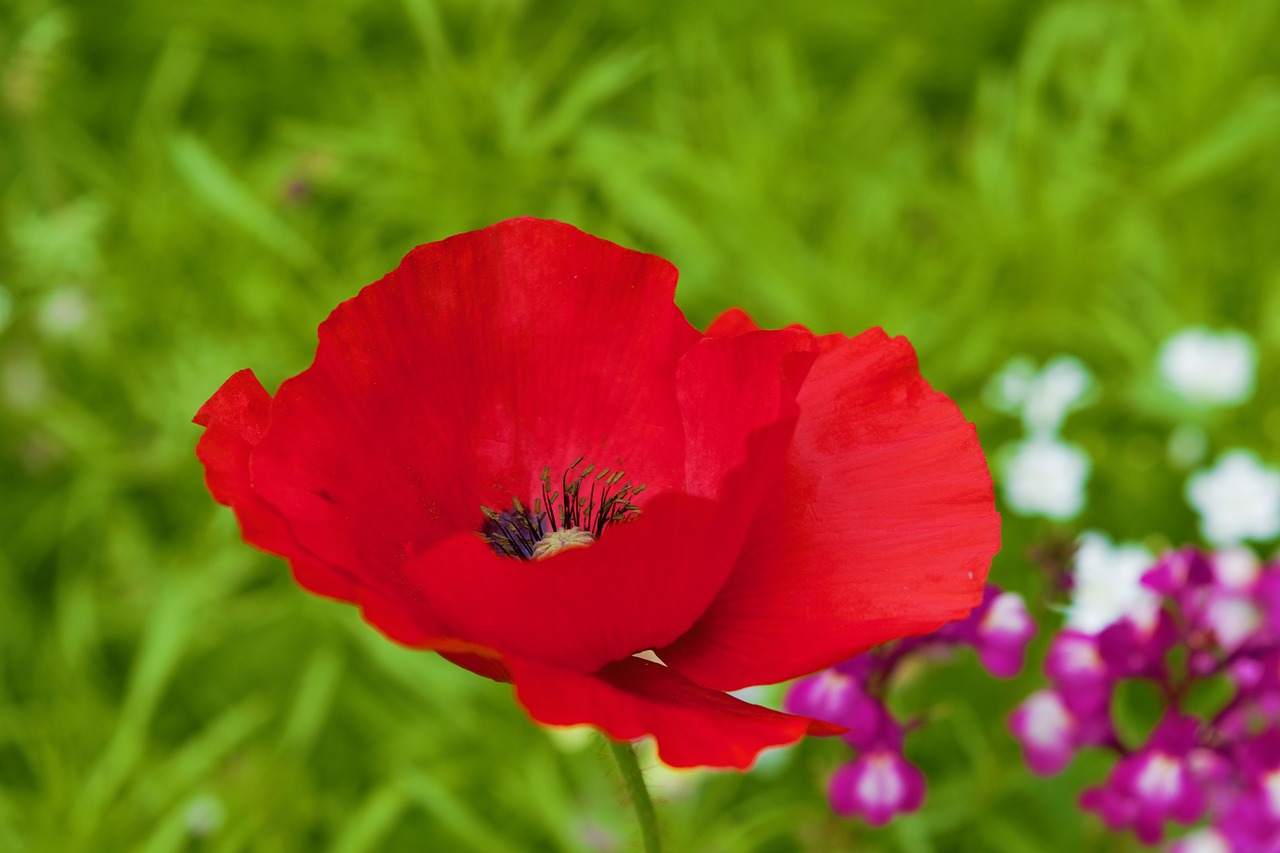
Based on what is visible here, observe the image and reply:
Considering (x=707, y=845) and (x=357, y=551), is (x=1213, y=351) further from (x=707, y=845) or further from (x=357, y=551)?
(x=357, y=551)

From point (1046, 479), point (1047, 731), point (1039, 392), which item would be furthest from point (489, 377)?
point (1039, 392)

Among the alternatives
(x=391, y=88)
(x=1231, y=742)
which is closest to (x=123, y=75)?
(x=391, y=88)

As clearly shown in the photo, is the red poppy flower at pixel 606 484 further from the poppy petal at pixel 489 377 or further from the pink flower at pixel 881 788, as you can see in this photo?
the pink flower at pixel 881 788

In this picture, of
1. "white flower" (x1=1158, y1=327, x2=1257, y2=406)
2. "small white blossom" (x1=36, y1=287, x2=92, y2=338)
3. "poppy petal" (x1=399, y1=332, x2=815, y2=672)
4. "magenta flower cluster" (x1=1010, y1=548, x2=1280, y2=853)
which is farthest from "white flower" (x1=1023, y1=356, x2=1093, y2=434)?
"small white blossom" (x1=36, y1=287, x2=92, y2=338)

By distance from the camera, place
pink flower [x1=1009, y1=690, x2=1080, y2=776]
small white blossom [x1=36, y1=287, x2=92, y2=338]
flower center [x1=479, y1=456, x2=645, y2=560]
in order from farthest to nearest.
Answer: small white blossom [x1=36, y1=287, x2=92, y2=338] → pink flower [x1=1009, y1=690, x2=1080, y2=776] → flower center [x1=479, y1=456, x2=645, y2=560]

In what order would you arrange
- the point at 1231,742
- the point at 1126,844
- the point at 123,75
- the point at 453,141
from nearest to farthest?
the point at 1231,742
the point at 1126,844
the point at 453,141
the point at 123,75

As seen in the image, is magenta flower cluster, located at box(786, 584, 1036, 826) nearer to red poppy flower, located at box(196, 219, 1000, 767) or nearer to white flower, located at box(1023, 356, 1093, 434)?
red poppy flower, located at box(196, 219, 1000, 767)

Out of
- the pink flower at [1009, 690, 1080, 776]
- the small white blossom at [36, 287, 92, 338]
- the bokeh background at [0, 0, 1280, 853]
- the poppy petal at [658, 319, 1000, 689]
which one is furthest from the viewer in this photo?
the small white blossom at [36, 287, 92, 338]
